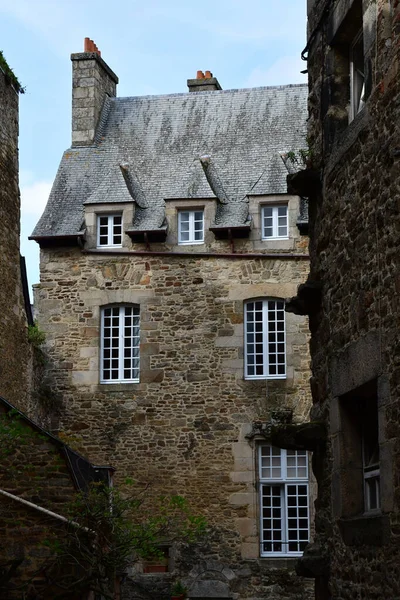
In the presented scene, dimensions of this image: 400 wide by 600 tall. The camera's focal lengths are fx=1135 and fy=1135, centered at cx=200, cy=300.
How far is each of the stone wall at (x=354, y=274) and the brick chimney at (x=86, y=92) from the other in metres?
12.0

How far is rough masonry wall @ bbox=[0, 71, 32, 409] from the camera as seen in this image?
1744cm

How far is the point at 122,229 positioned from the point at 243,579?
6.46 metres

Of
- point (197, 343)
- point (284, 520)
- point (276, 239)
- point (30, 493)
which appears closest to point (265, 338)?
point (197, 343)

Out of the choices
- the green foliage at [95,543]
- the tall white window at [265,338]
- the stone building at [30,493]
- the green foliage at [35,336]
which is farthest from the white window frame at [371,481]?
the green foliage at [35,336]

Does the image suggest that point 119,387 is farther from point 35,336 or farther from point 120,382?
point 35,336

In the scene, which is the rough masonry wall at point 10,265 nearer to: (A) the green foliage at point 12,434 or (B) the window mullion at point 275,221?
(B) the window mullion at point 275,221

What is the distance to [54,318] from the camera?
65.5 ft

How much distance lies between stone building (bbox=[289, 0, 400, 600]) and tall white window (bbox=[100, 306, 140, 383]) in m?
10.2

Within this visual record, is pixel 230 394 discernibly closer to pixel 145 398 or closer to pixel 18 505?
pixel 145 398

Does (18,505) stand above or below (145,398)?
below

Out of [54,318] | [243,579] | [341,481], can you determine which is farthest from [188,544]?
[341,481]

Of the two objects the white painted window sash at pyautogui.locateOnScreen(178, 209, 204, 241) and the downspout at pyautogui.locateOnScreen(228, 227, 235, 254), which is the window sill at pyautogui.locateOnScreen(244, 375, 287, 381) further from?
the white painted window sash at pyautogui.locateOnScreen(178, 209, 204, 241)

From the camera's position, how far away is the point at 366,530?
796 cm

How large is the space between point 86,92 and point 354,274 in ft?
46.1
